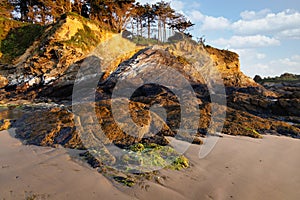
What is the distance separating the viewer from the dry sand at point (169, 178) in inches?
111

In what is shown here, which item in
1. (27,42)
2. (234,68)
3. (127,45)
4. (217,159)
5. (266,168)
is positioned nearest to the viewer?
(266,168)

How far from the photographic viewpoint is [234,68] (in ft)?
86.1

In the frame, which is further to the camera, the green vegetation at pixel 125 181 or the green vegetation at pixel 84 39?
the green vegetation at pixel 84 39

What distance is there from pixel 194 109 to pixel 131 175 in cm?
440

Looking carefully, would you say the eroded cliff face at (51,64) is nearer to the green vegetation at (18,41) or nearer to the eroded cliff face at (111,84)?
the eroded cliff face at (111,84)

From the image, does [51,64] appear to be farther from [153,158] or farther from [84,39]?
[153,158]

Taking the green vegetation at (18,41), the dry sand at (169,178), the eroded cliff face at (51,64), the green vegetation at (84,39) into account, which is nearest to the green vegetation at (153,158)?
the dry sand at (169,178)

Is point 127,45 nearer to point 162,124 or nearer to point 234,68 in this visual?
point 234,68

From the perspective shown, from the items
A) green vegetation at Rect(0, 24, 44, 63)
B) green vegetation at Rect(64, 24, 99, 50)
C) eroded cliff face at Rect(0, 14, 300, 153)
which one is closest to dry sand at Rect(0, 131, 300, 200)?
eroded cliff face at Rect(0, 14, 300, 153)

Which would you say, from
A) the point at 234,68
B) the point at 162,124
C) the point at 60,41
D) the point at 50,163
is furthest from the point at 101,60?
the point at 234,68

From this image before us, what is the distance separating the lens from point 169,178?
3303mm

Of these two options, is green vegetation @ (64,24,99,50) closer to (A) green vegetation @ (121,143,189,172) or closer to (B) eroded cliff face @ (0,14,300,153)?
(B) eroded cliff face @ (0,14,300,153)

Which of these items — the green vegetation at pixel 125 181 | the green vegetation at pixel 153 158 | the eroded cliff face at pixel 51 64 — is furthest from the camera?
the eroded cliff face at pixel 51 64

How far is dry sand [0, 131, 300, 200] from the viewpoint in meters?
2.83
